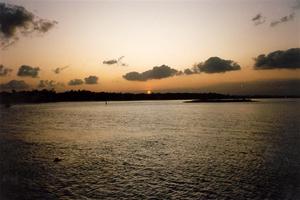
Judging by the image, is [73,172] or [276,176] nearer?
[276,176]

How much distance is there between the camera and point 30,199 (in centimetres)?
1662

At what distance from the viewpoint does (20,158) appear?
85.7ft

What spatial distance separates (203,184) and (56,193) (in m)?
8.65

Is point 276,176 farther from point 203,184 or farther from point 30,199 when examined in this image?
point 30,199

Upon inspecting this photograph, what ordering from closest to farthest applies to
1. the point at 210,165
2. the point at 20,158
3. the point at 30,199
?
the point at 30,199
the point at 210,165
the point at 20,158

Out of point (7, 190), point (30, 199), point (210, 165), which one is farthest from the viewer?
point (210, 165)

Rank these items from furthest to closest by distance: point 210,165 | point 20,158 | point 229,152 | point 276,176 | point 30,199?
point 229,152 → point 20,158 → point 210,165 → point 276,176 → point 30,199

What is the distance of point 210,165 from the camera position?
75.9 feet

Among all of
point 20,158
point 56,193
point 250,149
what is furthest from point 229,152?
point 20,158

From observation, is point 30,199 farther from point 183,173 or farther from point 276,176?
point 276,176

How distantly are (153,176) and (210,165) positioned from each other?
204 inches

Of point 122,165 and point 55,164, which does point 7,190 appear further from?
point 122,165

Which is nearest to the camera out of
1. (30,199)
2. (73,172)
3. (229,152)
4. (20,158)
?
(30,199)

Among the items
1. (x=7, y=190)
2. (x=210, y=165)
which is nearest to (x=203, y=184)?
(x=210, y=165)
